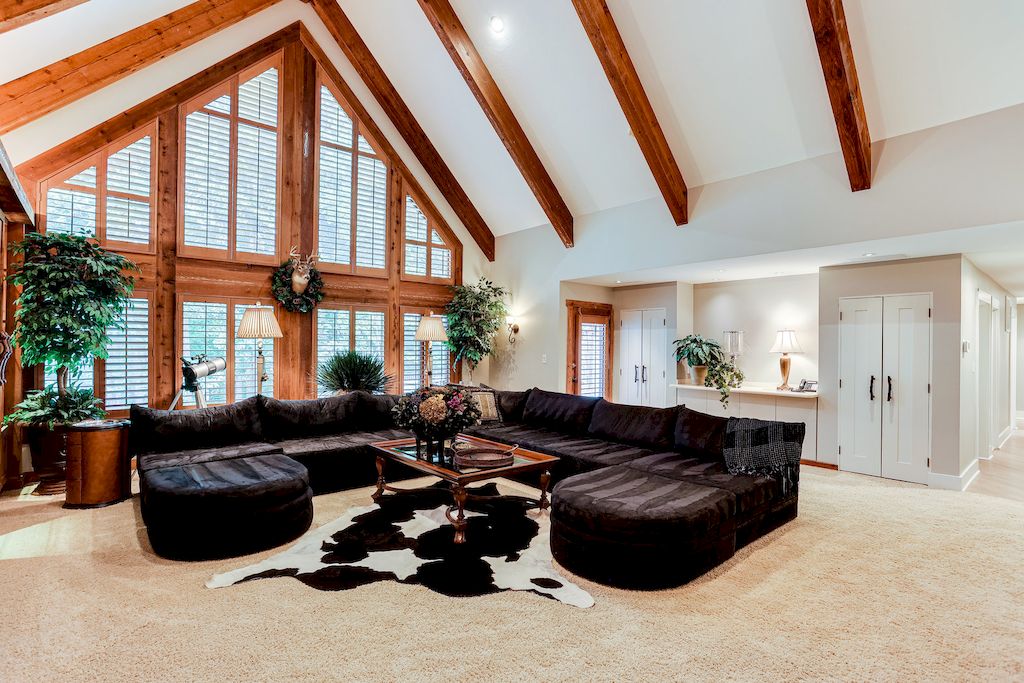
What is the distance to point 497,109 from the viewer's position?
615 centimetres

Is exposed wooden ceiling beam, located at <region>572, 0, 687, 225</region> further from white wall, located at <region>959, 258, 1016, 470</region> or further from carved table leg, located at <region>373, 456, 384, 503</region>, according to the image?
carved table leg, located at <region>373, 456, 384, 503</region>

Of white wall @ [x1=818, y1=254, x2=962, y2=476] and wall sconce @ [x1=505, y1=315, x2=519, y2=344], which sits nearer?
white wall @ [x1=818, y1=254, x2=962, y2=476]

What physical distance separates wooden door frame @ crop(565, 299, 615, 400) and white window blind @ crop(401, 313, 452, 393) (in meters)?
1.81

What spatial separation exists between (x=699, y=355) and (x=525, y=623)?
529cm

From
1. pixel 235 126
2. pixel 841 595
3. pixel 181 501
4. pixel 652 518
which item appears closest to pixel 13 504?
pixel 181 501

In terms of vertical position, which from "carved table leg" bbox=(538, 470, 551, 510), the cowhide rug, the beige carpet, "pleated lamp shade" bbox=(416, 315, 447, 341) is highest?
"pleated lamp shade" bbox=(416, 315, 447, 341)

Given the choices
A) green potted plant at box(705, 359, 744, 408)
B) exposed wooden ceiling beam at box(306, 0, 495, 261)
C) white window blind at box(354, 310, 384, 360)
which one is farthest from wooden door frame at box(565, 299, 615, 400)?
white window blind at box(354, 310, 384, 360)

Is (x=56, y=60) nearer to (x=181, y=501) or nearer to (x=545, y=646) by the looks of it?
(x=181, y=501)

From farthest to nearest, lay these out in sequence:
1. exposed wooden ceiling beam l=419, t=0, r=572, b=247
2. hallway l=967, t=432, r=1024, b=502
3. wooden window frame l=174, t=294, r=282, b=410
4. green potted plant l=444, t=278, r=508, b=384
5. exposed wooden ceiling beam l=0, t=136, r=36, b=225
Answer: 1. green potted plant l=444, t=278, r=508, b=384
2. wooden window frame l=174, t=294, r=282, b=410
3. exposed wooden ceiling beam l=419, t=0, r=572, b=247
4. hallway l=967, t=432, r=1024, b=502
5. exposed wooden ceiling beam l=0, t=136, r=36, b=225

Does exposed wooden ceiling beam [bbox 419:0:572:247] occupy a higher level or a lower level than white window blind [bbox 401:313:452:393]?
higher

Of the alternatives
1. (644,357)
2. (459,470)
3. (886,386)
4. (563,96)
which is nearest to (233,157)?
(563,96)

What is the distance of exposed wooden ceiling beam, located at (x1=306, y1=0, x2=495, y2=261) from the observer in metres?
6.42

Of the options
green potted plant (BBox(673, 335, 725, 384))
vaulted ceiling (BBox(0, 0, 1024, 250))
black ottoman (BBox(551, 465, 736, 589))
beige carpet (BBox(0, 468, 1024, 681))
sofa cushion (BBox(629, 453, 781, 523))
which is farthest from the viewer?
green potted plant (BBox(673, 335, 725, 384))

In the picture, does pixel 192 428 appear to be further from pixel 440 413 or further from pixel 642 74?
pixel 642 74
